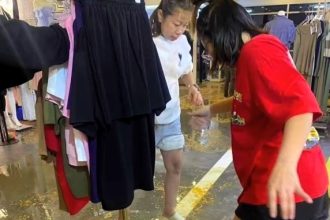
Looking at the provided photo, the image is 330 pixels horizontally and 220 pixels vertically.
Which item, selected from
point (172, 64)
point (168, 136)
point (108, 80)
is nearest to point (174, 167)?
point (168, 136)

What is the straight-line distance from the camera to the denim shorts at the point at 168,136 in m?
1.73

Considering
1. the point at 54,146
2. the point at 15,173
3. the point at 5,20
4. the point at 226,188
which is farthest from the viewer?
the point at 15,173

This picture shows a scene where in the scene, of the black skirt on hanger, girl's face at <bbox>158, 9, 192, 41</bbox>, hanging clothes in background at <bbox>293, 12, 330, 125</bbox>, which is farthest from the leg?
hanging clothes in background at <bbox>293, 12, 330, 125</bbox>

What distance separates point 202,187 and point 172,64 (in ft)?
3.95

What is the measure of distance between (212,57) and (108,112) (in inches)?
16.1

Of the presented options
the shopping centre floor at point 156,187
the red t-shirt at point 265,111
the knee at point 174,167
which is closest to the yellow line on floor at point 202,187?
the shopping centre floor at point 156,187

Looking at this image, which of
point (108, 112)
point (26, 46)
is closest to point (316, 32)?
point (108, 112)

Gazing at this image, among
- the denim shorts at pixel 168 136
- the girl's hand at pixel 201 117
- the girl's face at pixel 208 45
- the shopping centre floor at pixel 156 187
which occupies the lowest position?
the shopping centre floor at pixel 156 187

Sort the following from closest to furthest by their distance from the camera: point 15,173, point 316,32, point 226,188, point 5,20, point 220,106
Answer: point 5,20, point 220,106, point 226,188, point 15,173, point 316,32

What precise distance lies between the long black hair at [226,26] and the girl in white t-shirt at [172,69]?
476 millimetres

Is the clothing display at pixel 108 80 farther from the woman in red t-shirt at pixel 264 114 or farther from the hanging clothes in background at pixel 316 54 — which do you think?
the hanging clothes in background at pixel 316 54

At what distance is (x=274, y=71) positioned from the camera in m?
0.87

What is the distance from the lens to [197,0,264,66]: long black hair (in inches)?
39.3

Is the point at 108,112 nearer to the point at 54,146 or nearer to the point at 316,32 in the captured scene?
the point at 54,146
